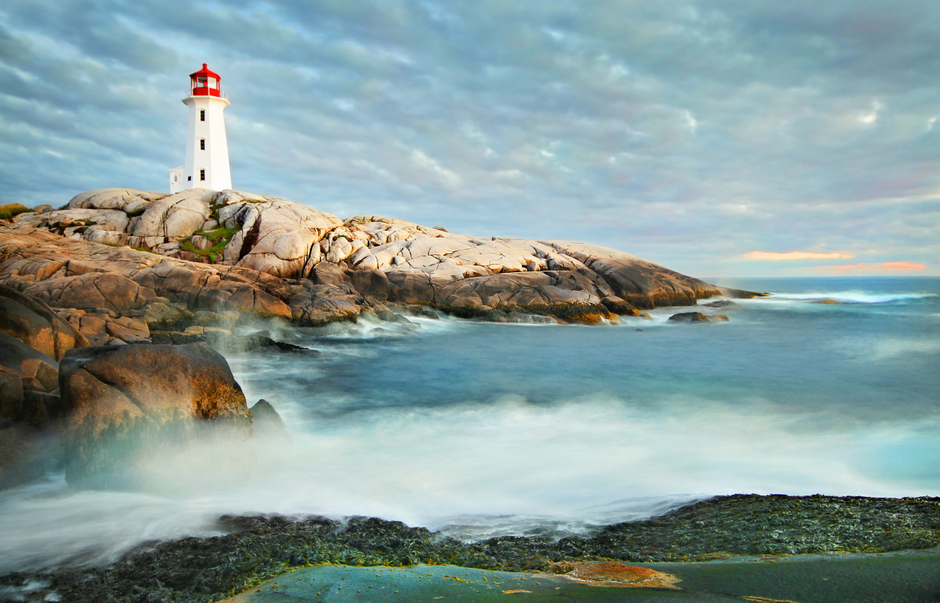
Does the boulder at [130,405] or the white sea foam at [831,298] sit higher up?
the white sea foam at [831,298]

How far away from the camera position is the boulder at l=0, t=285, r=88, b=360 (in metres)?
7.52

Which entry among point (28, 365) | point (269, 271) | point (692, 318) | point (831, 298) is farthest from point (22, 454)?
point (831, 298)

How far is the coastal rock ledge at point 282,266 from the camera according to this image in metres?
18.9

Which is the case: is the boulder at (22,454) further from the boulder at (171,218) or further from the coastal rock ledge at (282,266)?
the boulder at (171,218)

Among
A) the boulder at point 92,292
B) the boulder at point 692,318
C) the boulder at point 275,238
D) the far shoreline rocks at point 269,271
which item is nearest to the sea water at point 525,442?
the far shoreline rocks at point 269,271

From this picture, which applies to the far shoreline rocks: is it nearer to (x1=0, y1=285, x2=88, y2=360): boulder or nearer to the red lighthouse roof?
(x1=0, y1=285, x2=88, y2=360): boulder

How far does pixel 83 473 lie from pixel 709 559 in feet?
19.1

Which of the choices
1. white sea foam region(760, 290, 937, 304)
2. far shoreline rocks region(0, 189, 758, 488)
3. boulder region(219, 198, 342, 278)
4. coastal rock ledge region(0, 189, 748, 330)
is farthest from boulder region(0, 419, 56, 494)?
white sea foam region(760, 290, 937, 304)

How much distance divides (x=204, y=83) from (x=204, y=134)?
3.55 metres

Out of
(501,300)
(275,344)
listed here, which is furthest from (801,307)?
(275,344)

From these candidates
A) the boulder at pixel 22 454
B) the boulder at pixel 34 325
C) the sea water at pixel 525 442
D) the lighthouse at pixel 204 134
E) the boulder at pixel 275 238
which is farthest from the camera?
the lighthouse at pixel 204 134

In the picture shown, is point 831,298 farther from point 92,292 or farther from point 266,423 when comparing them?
point 92,292

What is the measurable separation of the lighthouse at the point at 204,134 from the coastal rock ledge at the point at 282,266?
568 cm

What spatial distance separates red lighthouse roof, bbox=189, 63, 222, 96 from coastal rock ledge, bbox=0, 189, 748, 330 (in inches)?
366
